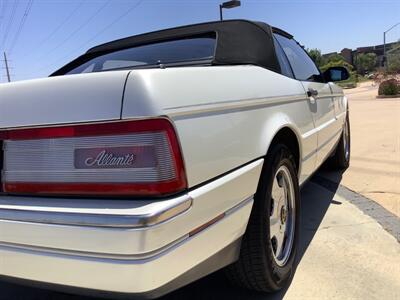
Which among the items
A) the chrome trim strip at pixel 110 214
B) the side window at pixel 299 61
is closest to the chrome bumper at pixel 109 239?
the chrome trim strip at pixel 110 214

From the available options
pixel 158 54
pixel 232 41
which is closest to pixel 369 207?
pixel 232 41

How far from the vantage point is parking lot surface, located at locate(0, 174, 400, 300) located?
9.16 feet

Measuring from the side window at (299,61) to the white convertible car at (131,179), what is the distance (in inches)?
54.2

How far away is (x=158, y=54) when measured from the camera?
11.1 feet

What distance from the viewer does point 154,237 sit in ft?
5.61

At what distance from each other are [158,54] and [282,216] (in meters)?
1.44

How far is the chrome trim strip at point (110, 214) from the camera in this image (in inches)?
67.0

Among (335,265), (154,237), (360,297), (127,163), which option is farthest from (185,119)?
(335,265)

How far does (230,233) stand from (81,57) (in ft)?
8.21

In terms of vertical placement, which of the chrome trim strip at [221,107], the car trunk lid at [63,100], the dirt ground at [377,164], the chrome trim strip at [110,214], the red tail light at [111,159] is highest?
the car trunk lid at [63,100]

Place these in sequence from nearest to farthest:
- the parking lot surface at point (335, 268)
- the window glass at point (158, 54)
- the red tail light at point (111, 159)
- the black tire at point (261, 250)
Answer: the red tail light at point (111, 159), the black tire at point (261, 250), the parking lot surface at point (335, 268), the window glass at point (158, 54)

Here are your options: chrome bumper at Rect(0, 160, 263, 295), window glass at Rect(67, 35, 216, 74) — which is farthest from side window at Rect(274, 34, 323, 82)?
chrome bumper at Rect(0, 160, 263, 295)

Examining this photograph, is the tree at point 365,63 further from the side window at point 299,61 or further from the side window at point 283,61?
the side window at point 283,61

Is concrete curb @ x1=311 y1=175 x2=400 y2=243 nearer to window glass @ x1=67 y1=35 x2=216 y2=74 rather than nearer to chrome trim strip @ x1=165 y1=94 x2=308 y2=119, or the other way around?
chrome trim strip @ x1=165 y1=94 x2=308 y2=119
